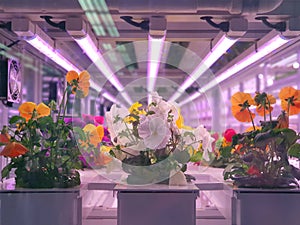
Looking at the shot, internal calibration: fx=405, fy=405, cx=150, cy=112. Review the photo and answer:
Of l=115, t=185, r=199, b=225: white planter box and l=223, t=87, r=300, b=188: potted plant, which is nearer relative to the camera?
l=115, t=185, r=199, b=225: white planter box

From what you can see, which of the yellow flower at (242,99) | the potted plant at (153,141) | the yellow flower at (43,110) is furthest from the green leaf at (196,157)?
the yellow flower at (43,110)

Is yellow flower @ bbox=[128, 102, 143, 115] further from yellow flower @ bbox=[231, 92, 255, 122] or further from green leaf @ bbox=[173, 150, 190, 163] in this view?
yellow flower @ bbox=[231, 92, 255, 122]

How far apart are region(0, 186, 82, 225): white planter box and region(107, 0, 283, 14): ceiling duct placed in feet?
3.15

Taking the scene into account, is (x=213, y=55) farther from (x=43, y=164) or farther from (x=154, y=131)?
(x=43, y=164)

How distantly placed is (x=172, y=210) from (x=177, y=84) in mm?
1610

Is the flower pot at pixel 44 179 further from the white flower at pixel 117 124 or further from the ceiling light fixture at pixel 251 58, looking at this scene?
the ceiling light fixture at pixel 251 58

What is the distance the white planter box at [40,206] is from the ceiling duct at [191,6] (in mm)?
961

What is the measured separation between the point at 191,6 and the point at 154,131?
757mm

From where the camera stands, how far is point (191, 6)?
202 centimetres

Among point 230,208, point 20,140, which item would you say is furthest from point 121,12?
point 230,208

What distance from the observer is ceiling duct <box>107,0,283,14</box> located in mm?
2008

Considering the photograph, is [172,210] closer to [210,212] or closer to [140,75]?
[210,212]

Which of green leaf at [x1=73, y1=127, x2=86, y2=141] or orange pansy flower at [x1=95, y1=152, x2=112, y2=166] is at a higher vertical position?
green leaf at [x1=73, y1=127, x2=86, y2=141]

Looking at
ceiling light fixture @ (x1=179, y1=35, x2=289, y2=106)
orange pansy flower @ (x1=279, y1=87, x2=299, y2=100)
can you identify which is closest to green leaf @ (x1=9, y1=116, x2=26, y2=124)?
ceiling light fixture @ (x1=179, y1=35, x2=289, y2=106)
